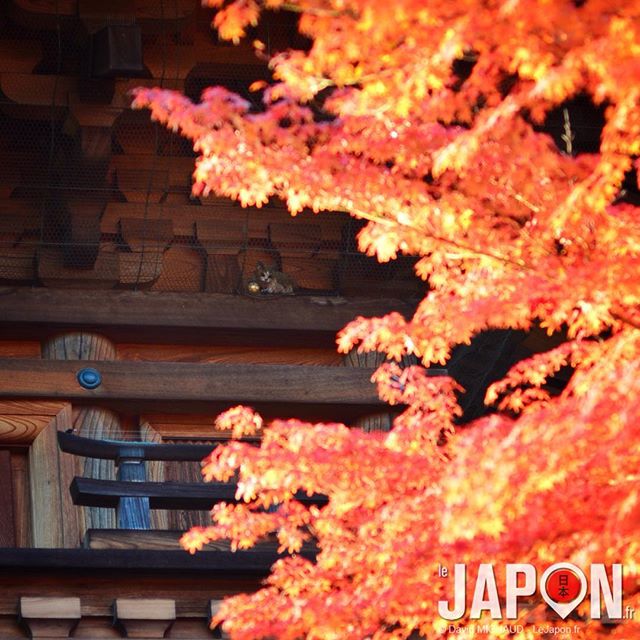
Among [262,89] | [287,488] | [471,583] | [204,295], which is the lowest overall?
[471,583]

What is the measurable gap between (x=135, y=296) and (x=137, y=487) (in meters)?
1.69

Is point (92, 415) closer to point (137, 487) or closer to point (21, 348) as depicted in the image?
point (21, 348)

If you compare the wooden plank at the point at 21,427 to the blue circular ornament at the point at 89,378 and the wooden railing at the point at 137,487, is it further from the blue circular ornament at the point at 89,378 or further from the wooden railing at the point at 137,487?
the wooden railing at the point at 137,487

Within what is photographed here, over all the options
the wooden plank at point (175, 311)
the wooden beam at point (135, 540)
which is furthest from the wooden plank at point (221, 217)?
the wooden beam at point (135, 540)

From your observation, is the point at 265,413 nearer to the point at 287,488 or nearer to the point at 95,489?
the point at 95,489

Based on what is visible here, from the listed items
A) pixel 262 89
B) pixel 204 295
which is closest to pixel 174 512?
pixel 204 295

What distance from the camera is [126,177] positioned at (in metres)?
9.77

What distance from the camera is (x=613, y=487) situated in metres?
5.79

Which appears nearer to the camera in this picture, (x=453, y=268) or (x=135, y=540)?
(x=453, y=268)

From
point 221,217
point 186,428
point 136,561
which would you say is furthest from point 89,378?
point 136,561

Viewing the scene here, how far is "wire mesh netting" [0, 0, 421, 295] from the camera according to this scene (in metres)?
9.12

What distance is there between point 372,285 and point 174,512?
2.19 meters

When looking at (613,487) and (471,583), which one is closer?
(613,487)

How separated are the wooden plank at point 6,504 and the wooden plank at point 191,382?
51 cm
